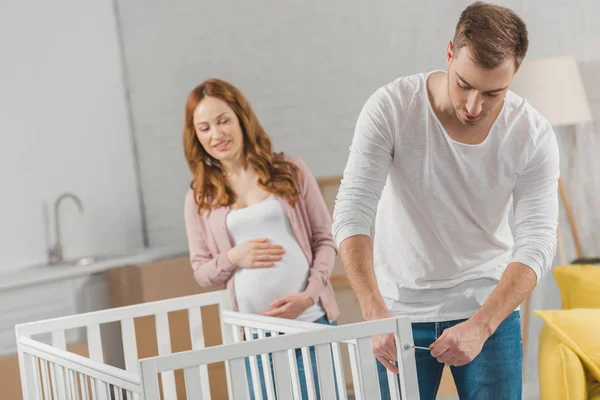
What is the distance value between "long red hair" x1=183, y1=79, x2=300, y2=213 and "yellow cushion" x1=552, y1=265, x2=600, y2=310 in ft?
3.07

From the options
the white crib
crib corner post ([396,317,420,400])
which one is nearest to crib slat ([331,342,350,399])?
the white crib

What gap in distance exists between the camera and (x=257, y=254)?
94.5 inches

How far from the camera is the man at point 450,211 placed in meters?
1.65

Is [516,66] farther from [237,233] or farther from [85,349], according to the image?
[85,349]

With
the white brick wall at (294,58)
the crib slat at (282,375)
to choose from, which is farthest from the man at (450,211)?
the white brick wall at (294,58)

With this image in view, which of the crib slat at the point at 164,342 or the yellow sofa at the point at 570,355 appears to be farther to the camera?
the yellow sofa at the point at 570,355

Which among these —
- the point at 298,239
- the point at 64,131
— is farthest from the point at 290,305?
the point at 64,131

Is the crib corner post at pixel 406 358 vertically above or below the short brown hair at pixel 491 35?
below

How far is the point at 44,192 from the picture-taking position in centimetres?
378

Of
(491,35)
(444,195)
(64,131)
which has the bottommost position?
(444,195)

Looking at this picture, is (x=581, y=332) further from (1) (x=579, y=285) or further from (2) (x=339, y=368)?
(2) (x=339, y=368)

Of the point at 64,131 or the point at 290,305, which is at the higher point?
the point at 64,131

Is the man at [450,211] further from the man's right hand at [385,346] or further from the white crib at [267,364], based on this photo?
the white crib at [267,364]

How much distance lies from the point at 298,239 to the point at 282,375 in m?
1.14
